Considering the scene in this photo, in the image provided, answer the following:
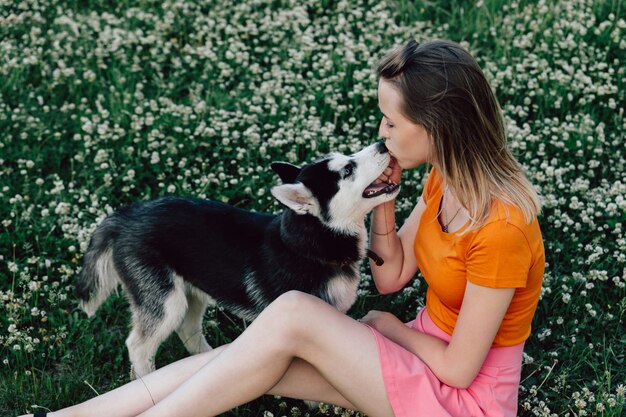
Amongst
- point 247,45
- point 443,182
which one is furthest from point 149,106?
point 443,182

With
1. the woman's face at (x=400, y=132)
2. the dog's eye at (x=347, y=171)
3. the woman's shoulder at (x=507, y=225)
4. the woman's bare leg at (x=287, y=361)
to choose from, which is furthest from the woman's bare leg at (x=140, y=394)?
the woman's shoulder at (x=507, y=225)

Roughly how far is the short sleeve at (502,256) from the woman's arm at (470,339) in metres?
0.05

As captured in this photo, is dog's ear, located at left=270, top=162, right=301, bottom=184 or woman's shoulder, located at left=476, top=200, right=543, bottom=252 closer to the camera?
woman's shoulder, located at left=476, top=200, right=543, bottom=252

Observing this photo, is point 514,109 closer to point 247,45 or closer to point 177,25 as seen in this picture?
point 247,45

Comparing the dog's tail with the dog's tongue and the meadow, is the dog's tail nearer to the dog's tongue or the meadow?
the meadow

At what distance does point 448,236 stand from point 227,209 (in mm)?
1496

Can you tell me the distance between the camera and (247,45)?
8188 mm

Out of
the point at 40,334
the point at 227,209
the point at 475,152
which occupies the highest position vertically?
the point at 475,152

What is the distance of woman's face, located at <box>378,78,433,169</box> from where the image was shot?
146 inches

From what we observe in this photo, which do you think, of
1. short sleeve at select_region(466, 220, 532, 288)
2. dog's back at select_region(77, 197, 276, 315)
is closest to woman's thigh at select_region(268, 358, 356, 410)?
dog's back at select_region(77, 197, 276, 315)

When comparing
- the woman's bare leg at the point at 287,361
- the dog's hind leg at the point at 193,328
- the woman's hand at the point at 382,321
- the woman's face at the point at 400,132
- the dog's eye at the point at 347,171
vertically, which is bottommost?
the dog's hind leg at the point at 193,328

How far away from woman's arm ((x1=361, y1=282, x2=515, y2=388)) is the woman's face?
732 mm

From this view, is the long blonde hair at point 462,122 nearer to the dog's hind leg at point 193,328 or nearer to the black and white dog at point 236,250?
the black and white dog at point 236,250

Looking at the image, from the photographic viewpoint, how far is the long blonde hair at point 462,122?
3.55m
